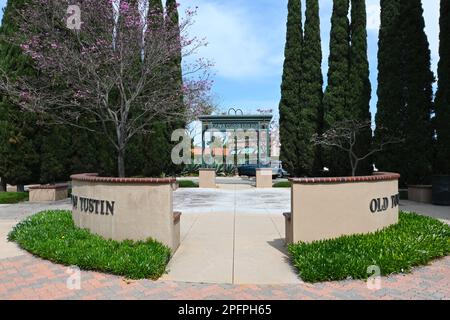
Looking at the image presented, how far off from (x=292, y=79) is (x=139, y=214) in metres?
17.1

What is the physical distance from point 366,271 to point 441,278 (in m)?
1.01

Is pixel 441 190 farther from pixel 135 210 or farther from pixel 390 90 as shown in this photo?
pixel 135 210

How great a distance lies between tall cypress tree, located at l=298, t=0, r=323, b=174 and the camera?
20.8m

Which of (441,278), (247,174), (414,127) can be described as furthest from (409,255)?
(247,174)

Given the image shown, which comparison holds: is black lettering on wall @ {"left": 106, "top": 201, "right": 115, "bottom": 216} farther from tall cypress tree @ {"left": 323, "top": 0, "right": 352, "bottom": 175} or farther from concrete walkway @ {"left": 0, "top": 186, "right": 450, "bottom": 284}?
tall cypress tree @ {"left": 323, "top": 0, "right": 352, "bottom": 175}

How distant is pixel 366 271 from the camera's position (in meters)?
5.22

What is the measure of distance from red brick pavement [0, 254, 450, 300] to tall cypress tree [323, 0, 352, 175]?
14468 mm

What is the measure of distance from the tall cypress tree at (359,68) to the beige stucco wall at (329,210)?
12.0 metres

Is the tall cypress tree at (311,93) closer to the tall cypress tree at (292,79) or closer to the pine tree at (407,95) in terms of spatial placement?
the tall cypress tree at (292,79)

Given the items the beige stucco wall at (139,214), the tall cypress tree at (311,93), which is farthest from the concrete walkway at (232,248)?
the tall cypress tree at (311,93)

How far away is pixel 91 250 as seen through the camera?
6043 millimetres

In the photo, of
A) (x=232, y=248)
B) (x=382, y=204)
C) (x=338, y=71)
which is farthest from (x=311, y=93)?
(x=232, y=248)
